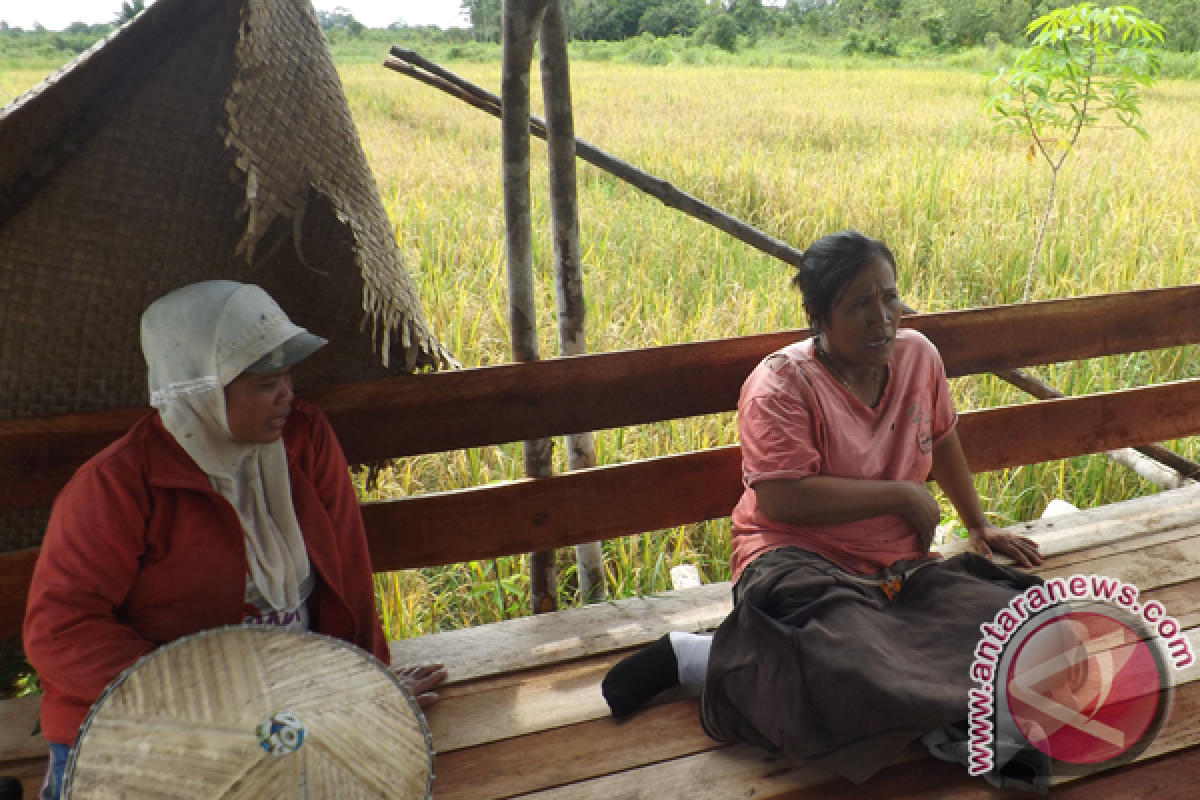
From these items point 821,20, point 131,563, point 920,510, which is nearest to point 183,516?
point 131,563

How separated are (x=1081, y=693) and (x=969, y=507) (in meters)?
0.59

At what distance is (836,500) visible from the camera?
1.87 metres

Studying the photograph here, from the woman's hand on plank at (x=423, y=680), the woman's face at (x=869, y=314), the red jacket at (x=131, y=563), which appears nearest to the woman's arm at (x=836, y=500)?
the woman's face at (x=869, y=314)

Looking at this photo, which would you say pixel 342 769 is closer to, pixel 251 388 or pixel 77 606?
pixel 77 606

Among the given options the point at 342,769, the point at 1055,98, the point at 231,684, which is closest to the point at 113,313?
the point at 231,684

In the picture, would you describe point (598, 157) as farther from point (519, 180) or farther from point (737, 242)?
point (737, 242)

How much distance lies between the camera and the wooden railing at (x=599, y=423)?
1.88 m

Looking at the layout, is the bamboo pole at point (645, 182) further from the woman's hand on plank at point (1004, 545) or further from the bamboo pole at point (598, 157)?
the woman's hand on plank at point (1004, 545)

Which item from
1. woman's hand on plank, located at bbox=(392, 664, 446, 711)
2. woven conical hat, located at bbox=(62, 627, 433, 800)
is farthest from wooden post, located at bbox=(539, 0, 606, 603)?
woven conical hat, located at bbox=(62, 627, 433, 800)

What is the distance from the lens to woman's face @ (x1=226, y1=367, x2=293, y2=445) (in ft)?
4.72

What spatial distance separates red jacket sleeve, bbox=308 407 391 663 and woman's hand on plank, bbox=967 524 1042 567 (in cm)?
145

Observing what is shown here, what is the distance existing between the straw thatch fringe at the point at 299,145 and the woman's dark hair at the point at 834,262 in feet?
2.63

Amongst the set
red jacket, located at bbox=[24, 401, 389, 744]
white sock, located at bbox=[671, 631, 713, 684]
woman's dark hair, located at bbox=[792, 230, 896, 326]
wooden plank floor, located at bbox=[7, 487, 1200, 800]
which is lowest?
wooden plank floor, located at bbox=[7, 487, 1200, 800]

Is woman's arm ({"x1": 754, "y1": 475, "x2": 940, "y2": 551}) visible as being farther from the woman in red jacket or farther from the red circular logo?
the woman in red jacket
